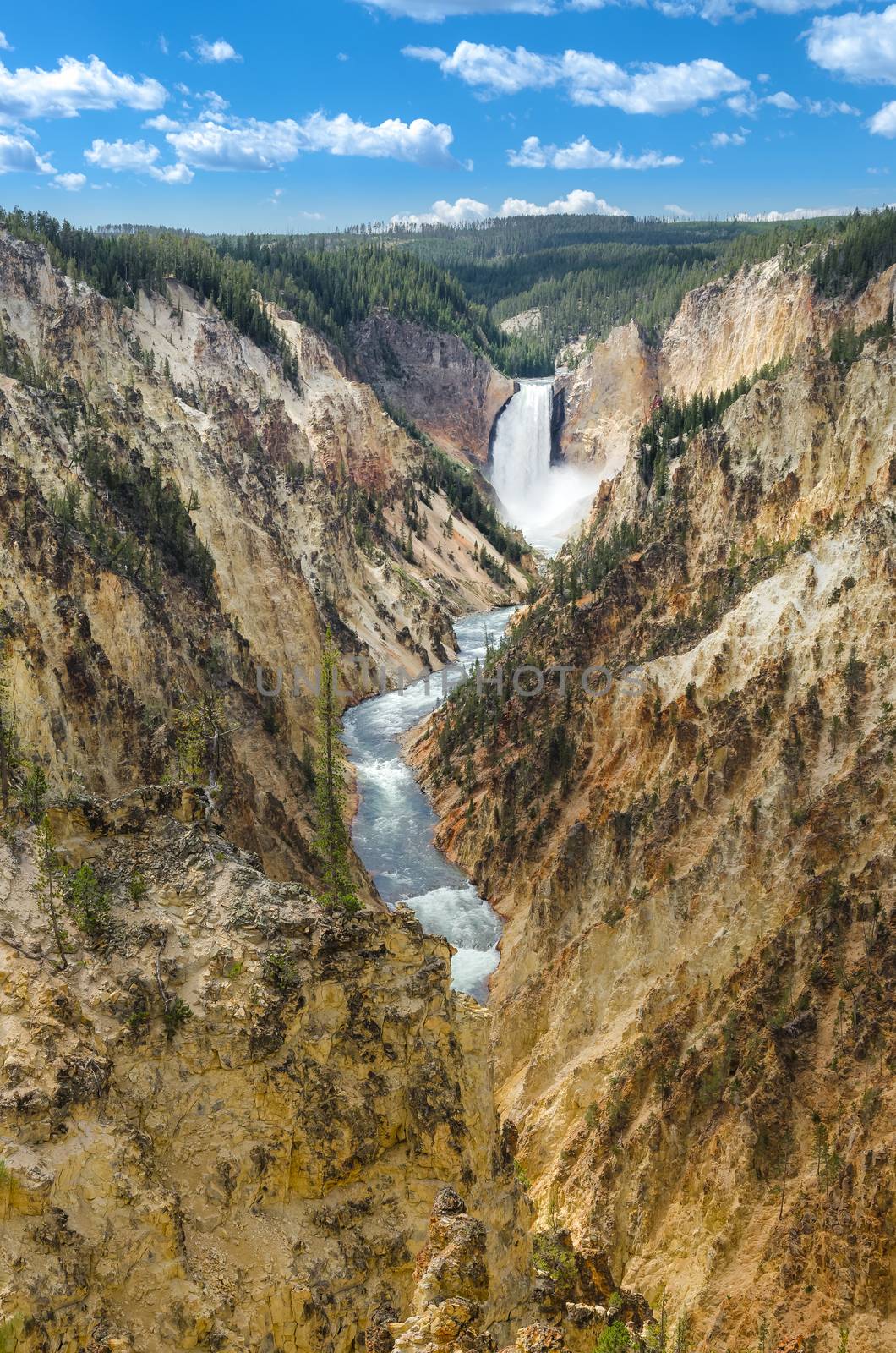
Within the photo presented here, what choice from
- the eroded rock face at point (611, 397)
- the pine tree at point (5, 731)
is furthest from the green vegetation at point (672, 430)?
the eroded rock face at point (611, 397)

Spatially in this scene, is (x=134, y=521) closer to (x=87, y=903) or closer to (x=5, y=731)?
(x=5, y=731)

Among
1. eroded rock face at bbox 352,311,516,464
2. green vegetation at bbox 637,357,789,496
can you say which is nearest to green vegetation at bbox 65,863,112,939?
green vegetation at bbox 637,357,789,496

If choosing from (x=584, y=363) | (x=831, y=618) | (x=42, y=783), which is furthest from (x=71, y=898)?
(x=584, y=363)

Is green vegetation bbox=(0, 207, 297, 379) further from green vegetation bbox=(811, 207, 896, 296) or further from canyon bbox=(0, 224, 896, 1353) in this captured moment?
green vegetation bbox=(811, 207, 896, 296)

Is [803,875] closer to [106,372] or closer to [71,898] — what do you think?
[71,898]

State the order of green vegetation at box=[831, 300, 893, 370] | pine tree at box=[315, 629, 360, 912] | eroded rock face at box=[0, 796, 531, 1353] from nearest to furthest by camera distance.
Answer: eroded rock face at box=[0, 796, 531, 1353] → pine tree at box=[315, 629, 360, 912] → green vegetation at box=[831, 300, 893, 370]

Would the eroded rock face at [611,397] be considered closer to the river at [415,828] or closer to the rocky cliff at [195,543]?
the rocky cliff at [195,543]
